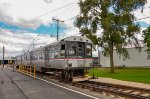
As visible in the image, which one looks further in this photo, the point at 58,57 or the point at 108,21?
the point at 108,21

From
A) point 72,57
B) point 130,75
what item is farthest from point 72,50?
point 130,75

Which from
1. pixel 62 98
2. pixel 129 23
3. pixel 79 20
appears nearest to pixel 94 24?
pixel 79 20

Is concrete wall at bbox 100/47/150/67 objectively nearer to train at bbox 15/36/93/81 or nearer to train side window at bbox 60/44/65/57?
train at bbox 15/36/93/81

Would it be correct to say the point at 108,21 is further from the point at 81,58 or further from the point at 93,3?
Result: the point at 81,58

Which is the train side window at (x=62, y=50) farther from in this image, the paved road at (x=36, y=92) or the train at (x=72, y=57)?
the paved road at (x=36, y=92)

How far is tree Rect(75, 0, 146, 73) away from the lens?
1499 inches

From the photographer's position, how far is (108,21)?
3703cm

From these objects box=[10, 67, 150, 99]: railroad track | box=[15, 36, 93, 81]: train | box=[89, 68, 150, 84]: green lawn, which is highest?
box=[15, 36, 93, 81]: train

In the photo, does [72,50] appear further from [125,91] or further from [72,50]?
[125,91]

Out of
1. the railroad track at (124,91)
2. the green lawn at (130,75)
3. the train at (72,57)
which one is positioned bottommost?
the railroad track at (124,91)

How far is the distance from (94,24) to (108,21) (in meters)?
3.21

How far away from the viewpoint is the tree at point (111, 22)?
3806 centimetres

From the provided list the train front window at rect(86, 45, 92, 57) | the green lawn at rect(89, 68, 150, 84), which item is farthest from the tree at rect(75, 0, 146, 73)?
the train front window at rect(86, 45, 92, 57)

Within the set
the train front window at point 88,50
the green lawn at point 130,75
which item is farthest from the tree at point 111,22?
the train front window at point 88,50
